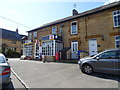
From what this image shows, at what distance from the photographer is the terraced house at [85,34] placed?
37.2 ft

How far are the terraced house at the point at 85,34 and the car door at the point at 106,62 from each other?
227 inches

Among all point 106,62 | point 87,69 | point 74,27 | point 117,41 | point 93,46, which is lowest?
point 87,69

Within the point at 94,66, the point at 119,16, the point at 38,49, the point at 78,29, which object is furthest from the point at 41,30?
the point at 94,66

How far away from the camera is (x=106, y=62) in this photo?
17.5 feet

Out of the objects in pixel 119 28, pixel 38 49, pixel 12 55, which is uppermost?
pixel 119 28

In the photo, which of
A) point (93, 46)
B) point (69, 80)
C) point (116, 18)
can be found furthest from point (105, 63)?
point (116, 18)

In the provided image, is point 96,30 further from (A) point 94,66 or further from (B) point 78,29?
(A) point 94,66

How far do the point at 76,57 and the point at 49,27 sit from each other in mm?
8518

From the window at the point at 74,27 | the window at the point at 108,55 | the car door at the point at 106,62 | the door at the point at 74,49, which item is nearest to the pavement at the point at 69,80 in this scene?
the car door at the point at 106,62

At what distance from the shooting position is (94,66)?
18.8ft

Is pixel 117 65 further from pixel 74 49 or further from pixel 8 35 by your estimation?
pixel 8 35

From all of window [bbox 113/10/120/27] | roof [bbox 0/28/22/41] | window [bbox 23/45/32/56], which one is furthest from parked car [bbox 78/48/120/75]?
roof [bbox 0/28/22/41]

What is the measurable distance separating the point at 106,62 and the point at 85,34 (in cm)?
854

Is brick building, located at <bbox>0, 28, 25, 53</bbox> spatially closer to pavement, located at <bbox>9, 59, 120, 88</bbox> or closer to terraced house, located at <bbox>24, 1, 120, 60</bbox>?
terraced house, located at <bbox>24, 1, 120, 60</bbox>
